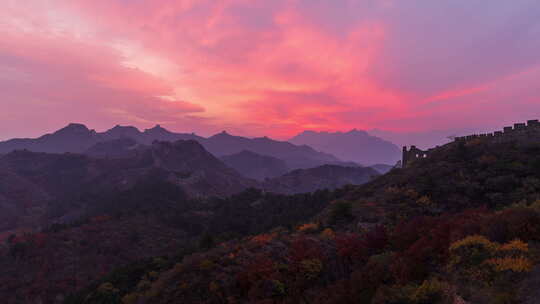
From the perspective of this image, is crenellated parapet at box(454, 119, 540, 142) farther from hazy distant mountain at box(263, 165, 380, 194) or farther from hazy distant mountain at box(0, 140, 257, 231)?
hazy distant mountain at box(263, 165, 380, 194)

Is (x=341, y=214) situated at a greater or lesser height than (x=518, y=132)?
lesser

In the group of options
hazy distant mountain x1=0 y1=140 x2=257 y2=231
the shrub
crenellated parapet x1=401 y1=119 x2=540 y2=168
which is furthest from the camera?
hazy distant mountain x1=0 y1=140 x2=257 y2=231

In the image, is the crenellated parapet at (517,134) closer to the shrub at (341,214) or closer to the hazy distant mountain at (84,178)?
the shrub at (341,214)

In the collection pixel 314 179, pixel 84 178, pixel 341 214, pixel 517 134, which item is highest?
pixel 517 134

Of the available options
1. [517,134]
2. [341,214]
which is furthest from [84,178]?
[517,134]

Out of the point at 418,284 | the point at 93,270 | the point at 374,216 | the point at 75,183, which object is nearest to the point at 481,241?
the point at 418,284

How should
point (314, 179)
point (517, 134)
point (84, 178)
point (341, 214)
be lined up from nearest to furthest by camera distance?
point (341, 214), point (517, 134), point (84, 178), point (314, 179)

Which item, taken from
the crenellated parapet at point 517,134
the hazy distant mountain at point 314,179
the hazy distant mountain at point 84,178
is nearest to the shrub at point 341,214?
the crenellated parapet at point 517,134

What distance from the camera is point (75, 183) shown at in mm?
122000

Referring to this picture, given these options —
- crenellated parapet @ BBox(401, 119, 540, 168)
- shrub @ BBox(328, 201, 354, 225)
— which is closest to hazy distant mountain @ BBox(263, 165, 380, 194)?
crenellated parapet @ BBox(401, 119, 540, 168)

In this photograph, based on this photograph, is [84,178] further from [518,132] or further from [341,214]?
[518,132]

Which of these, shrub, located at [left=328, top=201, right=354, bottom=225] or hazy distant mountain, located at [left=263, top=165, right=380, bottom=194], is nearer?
shrub, located at [left=328, top=201, right=354, bottom=225]

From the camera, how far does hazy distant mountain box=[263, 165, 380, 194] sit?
473 feet

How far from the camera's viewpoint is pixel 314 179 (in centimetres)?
15962
